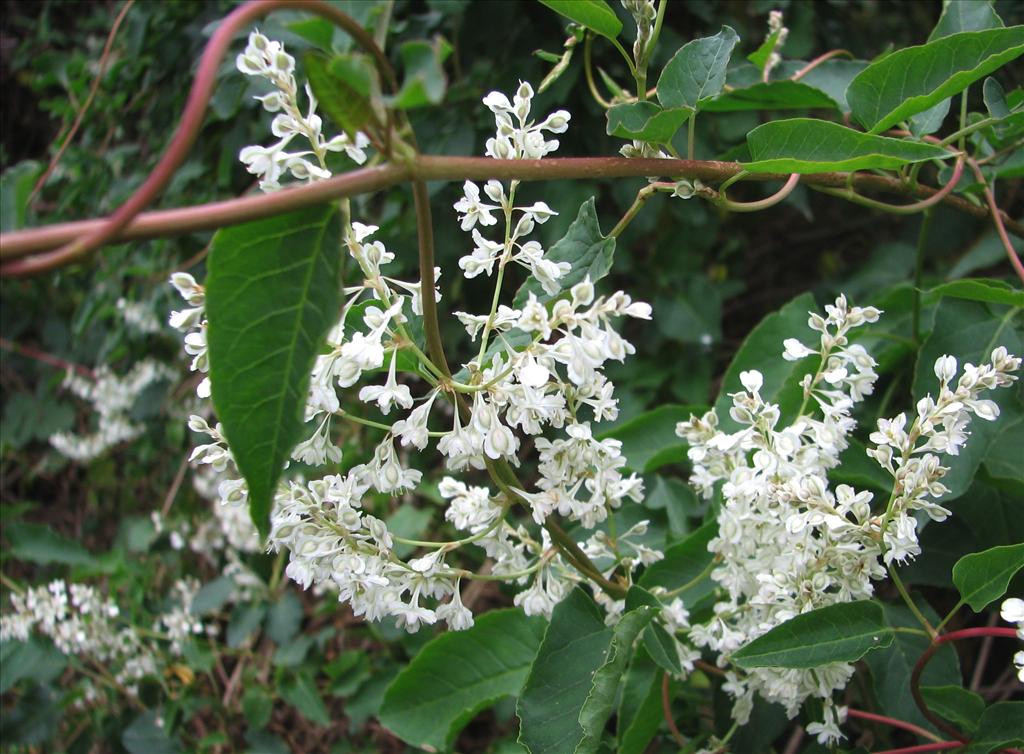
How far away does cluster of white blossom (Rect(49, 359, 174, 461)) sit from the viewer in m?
2.71

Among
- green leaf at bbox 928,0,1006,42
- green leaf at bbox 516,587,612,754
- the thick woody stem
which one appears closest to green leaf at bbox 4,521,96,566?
green leaf at bbox 516,587,612,754

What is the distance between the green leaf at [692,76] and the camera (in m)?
1.01

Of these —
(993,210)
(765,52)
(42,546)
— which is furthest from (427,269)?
(42,546)

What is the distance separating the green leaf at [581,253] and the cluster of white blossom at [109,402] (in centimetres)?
209

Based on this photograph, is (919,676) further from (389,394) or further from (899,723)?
(389,394)

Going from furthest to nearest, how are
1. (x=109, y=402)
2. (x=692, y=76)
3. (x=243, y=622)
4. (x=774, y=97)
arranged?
(x=109, y=402) < (x=243, y=622) < (x=774, y=97) < (x=692, y=76)

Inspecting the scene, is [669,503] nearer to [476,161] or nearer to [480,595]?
[476,161]

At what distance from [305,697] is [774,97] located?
65.7 inches

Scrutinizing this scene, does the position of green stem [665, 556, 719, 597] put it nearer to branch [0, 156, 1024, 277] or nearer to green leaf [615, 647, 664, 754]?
green leaf [615, 647, 664, 754]

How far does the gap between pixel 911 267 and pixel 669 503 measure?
1135mm

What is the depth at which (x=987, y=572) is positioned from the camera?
0.93 metres

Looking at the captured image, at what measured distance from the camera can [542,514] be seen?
0.90m

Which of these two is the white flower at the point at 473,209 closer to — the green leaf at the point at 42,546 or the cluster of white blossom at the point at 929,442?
the cluster of white blossom at the point at 929,442

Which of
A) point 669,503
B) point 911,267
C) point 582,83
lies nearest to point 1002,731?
point 669,503
